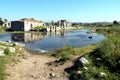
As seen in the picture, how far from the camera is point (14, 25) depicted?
326ft

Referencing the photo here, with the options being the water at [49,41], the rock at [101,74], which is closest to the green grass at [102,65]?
the rock at [101,74]

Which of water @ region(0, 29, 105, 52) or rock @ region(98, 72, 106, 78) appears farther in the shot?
water @ region(0, 29, 105, 52)

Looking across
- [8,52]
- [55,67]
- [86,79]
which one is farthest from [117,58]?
[8,52]

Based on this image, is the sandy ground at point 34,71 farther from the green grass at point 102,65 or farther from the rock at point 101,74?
the rock at point 101,74

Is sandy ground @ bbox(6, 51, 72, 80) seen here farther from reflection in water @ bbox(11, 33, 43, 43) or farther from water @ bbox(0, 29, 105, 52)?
reflection in water @ bbox(11, 33, 43, 43)

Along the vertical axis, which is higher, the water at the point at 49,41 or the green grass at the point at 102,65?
the green grass at the point at 102,65

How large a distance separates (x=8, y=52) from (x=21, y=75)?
→ 5357 millimetres

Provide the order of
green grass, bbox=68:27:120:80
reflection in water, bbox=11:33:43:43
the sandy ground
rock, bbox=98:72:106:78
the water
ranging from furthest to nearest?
reflection in water, bbox=11:33:43:43, the water, the sandy ground, green grass, bbox=68:27:120:80, rock, bbox=98:72:106:78

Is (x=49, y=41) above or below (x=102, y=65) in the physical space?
below

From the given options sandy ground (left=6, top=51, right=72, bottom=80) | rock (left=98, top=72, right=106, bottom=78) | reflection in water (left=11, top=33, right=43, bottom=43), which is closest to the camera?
rock (left=98, top=72, right=106, bottom=78)

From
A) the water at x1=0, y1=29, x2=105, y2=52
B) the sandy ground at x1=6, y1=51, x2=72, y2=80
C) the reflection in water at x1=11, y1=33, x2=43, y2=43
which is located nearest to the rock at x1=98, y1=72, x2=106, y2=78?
the sandy ground at x1=6, y1=51, x2=72, y2=80

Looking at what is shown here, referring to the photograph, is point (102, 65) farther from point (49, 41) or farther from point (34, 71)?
point (49, 41)

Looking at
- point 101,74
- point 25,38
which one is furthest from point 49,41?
point 101,74

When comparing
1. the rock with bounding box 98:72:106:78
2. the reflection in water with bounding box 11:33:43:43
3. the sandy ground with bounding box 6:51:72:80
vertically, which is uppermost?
the rock with bounding box 98:72:106:78
